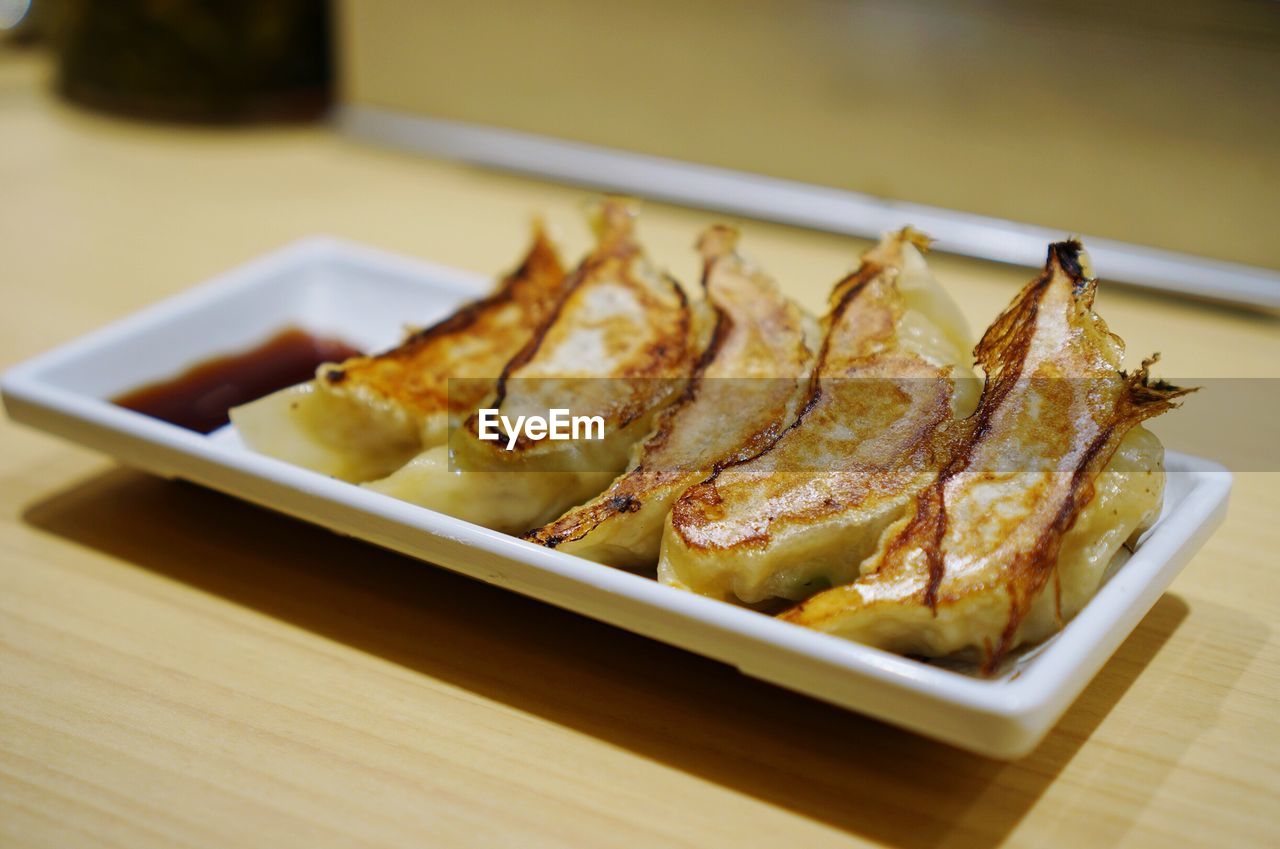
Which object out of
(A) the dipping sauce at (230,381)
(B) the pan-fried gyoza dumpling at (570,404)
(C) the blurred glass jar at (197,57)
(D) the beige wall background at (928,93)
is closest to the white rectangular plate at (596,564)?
(A) the dipping sauce at (230,381)

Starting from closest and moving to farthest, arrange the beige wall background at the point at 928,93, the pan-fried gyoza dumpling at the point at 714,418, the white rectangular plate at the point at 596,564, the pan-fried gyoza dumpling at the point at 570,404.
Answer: the white rectangular plate at the point at 596,564 < the pan-fried gyoza dumpling at the point at 714,418 < the pan-fried gyoza dumpling at the point at 570,404 < the beige wall background at the point at 928,93

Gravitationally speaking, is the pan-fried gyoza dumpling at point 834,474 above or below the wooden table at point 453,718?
above

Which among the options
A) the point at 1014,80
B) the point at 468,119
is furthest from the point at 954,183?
the point at 468,119

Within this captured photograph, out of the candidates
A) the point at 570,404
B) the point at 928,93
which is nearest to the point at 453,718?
the point at 570,404

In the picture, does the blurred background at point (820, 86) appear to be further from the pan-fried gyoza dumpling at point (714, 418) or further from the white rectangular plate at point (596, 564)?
the white rectangular plate at point (596, 564)

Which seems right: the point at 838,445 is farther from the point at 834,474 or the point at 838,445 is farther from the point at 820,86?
the point at 820,86
